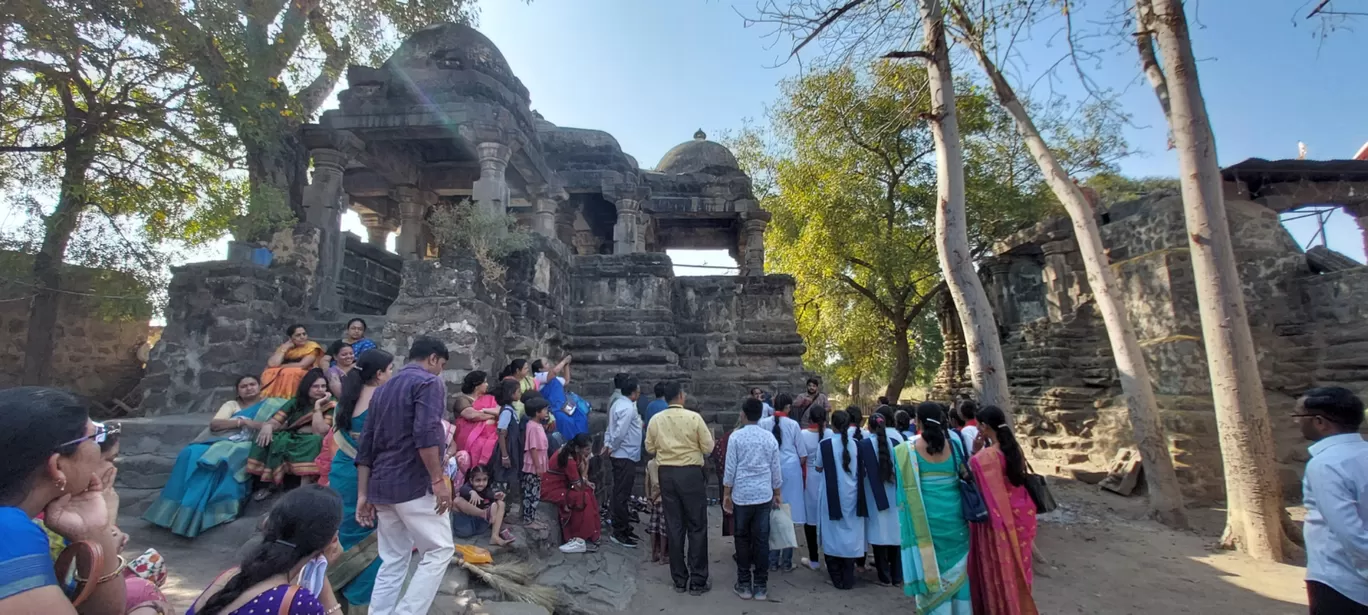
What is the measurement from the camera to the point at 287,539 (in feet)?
5.73

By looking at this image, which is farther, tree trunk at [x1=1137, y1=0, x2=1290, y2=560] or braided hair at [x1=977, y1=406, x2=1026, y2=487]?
tree trunk at [x1=1137, y1=0, x2=1290, y2=560]

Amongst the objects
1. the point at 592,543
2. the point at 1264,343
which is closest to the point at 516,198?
the point at 592,543

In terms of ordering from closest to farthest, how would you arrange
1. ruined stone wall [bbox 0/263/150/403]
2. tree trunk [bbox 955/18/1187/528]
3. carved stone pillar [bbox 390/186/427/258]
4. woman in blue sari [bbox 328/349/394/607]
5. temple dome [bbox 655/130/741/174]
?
woman in blue sari [bbox 328/349/394/607] → tree trunk [bbox 955/18/1187/528] → ruined stone wall [bbox 0/263/150/403] → carved stone pillar [bbox 390/186/427/258] → temple dome [bbox 655/130/741/174]

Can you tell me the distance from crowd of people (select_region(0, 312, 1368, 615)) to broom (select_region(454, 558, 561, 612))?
422 mm

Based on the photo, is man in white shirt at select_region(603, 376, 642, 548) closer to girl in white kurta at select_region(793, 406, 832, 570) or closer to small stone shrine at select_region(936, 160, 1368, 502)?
girl in white kurta at select_region(793, 406, 832, 570)

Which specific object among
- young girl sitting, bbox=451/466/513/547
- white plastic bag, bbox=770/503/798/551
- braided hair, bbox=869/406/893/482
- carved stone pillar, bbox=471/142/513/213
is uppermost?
carved stone pillar, bbox=471/142/513/213

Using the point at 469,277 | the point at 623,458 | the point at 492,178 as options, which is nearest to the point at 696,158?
the point at 492,178

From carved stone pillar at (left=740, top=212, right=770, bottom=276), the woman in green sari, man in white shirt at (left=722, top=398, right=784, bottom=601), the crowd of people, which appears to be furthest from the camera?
carved stone pillar at (left=740, top=212, right=770, bottom=276)

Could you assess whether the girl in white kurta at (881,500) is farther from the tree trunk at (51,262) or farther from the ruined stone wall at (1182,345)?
the tree trunk at (51,262)

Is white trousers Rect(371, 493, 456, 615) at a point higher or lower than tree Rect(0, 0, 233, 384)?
lower

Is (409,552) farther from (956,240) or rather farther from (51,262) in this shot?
(51,262)

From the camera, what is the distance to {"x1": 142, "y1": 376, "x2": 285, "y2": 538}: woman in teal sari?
411 cm

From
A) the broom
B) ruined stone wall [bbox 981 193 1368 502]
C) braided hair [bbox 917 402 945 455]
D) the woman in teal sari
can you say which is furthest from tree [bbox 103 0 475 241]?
ruined stone wall [bbox 981 193 1368 502]

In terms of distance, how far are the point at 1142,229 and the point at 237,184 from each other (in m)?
13.1
